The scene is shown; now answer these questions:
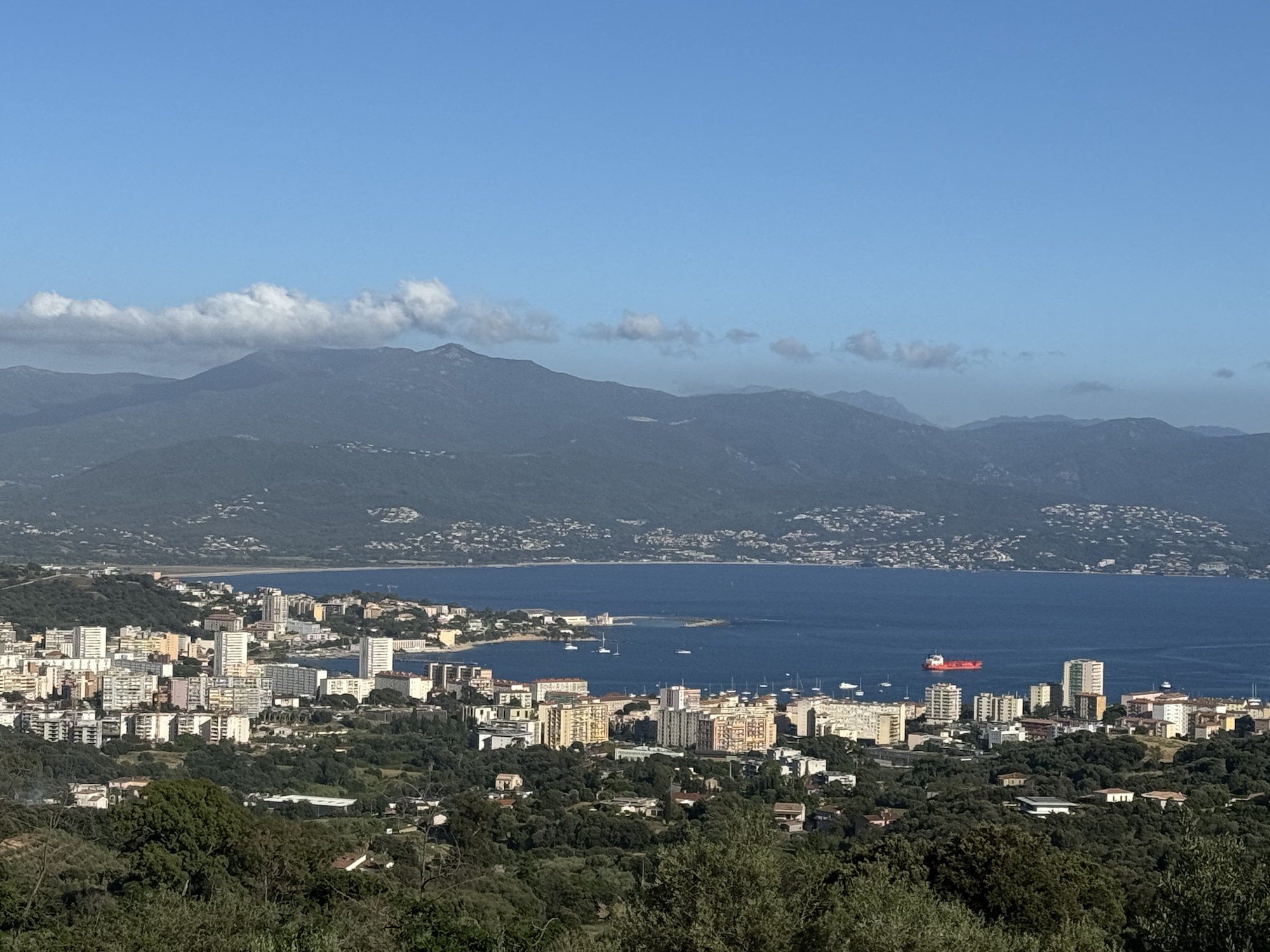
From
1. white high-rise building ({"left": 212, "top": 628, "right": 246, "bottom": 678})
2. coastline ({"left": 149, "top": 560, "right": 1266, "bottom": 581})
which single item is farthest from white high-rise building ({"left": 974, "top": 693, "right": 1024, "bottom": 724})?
coastline ({"left": 149, "top": 560, "right": 1266, "bottom": 581})

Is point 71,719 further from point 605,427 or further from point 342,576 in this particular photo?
point 605,427

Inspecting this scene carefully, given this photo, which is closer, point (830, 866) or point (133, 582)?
point (830, 866)

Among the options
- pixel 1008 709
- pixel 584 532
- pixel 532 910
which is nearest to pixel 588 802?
pixel 532 910

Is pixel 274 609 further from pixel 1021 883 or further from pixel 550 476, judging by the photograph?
pixel 550 476

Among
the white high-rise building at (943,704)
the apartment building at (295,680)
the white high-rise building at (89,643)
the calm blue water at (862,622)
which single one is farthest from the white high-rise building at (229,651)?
the white high-rise building at (943,704)

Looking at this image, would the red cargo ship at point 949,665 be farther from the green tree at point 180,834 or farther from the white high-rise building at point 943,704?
the green tree at point 180,834

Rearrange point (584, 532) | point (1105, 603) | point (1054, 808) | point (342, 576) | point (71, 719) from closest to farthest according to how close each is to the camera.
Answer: point (1054, 808)
point (71, 719)
point (1105, 603)
point (342, 576)
point (584, 532)

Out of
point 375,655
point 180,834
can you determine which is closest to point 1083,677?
point 375,655
